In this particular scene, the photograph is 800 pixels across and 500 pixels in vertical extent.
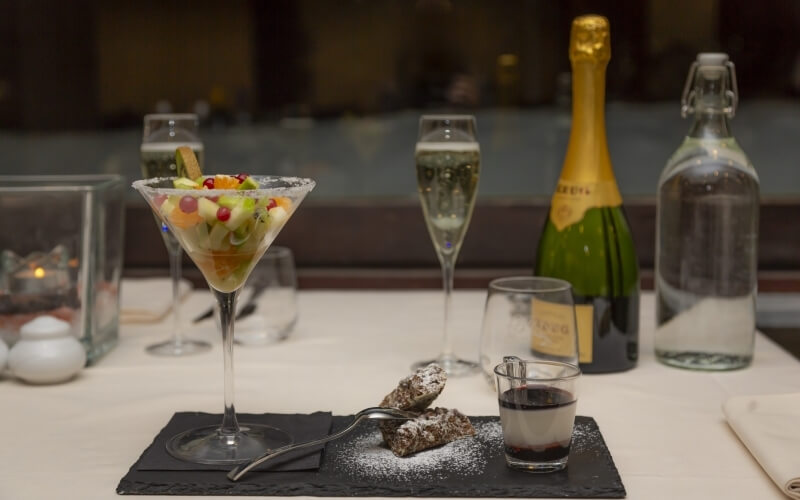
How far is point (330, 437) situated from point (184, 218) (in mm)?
254

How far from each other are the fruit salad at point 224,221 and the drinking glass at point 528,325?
0.32 metres

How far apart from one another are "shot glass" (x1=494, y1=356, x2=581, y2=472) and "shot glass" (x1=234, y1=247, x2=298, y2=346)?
64 cm

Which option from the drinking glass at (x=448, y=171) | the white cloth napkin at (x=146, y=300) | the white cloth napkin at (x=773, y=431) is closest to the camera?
the white cloth napkin at (x=773, y=431)

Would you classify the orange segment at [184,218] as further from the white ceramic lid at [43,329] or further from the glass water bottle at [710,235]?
the glass water bottle at [710,235]

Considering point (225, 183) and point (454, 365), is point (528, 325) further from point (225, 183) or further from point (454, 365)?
point (225, 183)

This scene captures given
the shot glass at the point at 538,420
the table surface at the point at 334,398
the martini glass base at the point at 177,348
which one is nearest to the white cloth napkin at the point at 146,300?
the table surface at the point at 334,398

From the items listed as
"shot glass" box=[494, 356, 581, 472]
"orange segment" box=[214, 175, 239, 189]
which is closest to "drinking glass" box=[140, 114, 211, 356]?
"orange segment" box=[214, 175, 239, 189]

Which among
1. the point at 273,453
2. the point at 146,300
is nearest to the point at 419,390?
the point at 273,453

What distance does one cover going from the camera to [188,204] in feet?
3.05

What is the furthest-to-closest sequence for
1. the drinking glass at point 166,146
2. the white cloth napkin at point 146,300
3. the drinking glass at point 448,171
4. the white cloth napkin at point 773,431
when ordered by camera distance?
the white cloth napkin at point 146,300, the drinking glass at point 166,146, the drinking glass at point 448,171, the white cloth napkin at point 773,431

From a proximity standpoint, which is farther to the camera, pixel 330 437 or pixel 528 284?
pixel 528 284

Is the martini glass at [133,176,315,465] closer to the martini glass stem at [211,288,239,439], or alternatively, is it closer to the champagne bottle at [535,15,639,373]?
the martini glass stem at [211,288,239,439]

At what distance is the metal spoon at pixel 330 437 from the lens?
0.91m

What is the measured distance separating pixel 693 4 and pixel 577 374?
1.44 m
